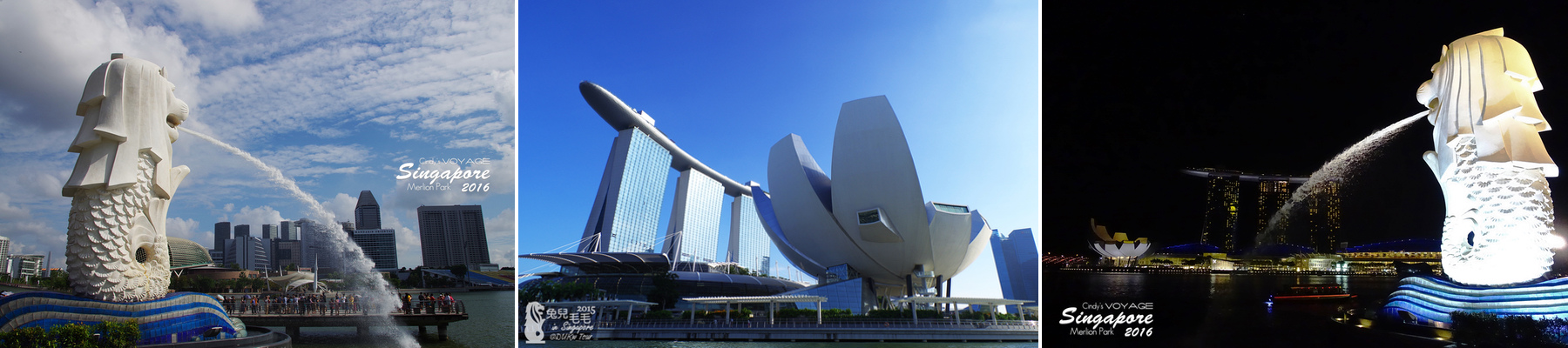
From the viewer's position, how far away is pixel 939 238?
1645cm

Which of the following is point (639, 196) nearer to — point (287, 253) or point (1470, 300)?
point (287, 253)

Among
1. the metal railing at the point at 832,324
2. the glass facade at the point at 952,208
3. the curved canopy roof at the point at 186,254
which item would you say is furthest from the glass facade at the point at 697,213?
the curved canopy roof at the point at 186,254

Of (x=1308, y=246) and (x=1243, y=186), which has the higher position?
(x=1243, y=186)

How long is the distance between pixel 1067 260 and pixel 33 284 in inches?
424

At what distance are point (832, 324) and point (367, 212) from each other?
6.29 meters

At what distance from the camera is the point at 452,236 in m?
8.21

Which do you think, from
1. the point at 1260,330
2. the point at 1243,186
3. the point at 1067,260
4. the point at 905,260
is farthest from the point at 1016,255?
the point at 1260,330

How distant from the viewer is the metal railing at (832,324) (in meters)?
10.9

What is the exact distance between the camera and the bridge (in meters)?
7.79

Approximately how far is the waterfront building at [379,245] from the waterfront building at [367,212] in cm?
6

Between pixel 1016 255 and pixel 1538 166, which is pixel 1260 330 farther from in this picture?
pixel 1016 255

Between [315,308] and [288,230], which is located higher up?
[288,230]

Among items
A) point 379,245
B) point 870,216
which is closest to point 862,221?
point 870,216

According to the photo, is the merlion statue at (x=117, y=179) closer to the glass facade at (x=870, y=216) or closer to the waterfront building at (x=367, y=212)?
the waterfront building at (x=367, y=212)
